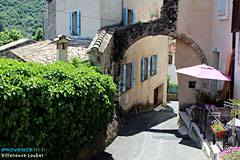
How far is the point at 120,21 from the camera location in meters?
14.8

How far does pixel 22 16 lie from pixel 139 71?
25.4 m

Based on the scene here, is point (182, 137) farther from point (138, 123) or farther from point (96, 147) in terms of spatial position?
point (96, 147)

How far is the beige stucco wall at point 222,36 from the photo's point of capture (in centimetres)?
1034

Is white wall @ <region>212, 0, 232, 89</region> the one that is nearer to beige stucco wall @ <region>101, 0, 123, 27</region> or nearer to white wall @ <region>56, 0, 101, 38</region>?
beige stucco wall @ <region>101, 0, 123, 27</region>

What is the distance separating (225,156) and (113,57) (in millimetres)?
7680

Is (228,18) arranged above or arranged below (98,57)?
above

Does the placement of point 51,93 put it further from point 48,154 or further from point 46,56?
point 46,56

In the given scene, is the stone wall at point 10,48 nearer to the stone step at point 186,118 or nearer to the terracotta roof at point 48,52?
the terracotta roof at point 48,52

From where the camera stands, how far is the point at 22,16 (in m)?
37.4

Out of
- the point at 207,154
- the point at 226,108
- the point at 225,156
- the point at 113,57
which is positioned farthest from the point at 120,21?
the point at 225,156

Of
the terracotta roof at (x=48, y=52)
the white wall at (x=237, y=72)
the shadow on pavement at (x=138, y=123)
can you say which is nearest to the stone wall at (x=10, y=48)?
the terracotta roof at (x=48, y=52)

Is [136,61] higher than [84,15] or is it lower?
lower

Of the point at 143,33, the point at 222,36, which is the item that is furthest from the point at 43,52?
the point at 222,36

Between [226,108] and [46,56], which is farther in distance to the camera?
[46,56]
